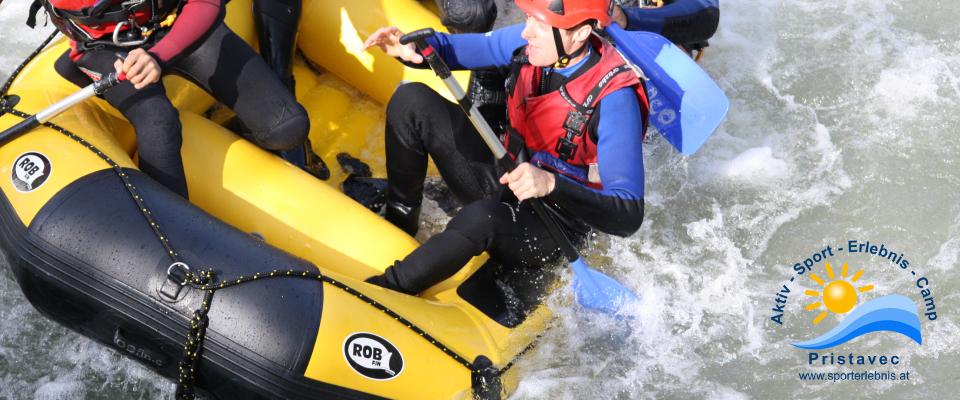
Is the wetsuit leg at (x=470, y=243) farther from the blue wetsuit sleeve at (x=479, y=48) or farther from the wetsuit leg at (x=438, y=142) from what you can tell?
the blue wetsuit sleeve at (x=479, y=48)

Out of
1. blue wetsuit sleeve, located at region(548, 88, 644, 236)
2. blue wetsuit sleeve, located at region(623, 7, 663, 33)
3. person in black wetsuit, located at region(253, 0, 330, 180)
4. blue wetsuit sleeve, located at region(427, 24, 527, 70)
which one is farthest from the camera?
person in black wetsuit, located at region(253, 0, 330, 180)

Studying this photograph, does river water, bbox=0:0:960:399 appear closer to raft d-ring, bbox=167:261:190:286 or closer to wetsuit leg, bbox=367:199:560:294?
wetsuit leg, bbox=367:199:560:294

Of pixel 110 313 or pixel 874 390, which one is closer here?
pixel 110 313

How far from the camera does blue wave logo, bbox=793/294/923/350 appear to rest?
3926 millimetres

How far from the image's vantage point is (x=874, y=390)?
382 cm

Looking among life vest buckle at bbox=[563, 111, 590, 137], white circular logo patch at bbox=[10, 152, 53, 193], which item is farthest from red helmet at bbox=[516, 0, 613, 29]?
white circular logo patch at bbox=[10, 152, 53, 193]

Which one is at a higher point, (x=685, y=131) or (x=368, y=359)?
(x=685, y=131)

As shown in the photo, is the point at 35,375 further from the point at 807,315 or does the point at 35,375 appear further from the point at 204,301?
the point at 807,315

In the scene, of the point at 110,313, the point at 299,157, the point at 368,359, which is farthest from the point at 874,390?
the point at 110,313

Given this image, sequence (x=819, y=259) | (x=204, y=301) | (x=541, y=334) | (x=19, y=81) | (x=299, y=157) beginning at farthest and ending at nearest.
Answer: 1. (x=819, y=259)
2. (x=299, y=157)
3. (x=19, y=81)
4. (x=541, y=334)
5. (x=204, y=301)

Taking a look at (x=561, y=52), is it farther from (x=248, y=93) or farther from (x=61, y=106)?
(x=61, y=106)

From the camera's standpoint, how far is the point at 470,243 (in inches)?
129

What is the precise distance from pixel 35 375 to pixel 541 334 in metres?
1.88

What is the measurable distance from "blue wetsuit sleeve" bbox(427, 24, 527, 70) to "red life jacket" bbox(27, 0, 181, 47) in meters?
0.93
